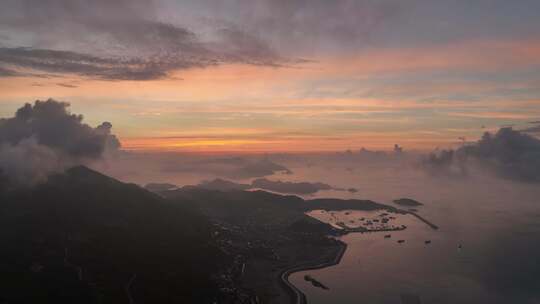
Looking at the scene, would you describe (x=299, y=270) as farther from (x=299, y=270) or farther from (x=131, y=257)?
(x=131, y=257)

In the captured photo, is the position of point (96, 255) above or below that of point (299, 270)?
above

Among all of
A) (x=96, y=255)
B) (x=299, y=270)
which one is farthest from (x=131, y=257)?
(x=299, y=270)

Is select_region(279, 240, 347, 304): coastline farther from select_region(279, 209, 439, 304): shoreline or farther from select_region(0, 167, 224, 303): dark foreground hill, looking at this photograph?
select_region(0, 167, 224, 303): dark foreground hill

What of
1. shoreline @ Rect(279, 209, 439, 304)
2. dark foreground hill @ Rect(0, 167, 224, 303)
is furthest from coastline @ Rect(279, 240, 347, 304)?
dark foreground hill @ Rect(0, 167, 224, 303)

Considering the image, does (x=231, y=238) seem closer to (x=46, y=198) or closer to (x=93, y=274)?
(x=93, y=274)

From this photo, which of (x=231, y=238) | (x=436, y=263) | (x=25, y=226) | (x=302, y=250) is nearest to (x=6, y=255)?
(x=25, y=226)

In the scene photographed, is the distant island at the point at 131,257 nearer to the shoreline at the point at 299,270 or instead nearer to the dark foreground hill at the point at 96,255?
the dark foreground hill at the point at 96,255
